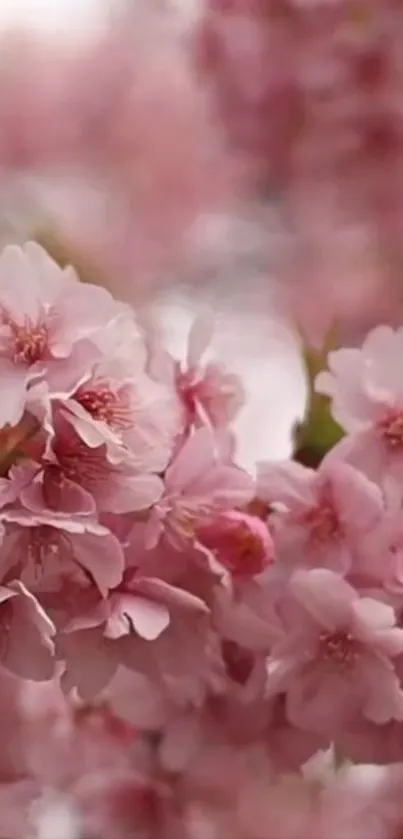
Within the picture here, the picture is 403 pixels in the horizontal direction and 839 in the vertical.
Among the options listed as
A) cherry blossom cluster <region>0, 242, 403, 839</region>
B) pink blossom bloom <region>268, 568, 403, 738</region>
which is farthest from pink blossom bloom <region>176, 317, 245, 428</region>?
pink blossom bloom <region>268, 568, 403, 738</region>

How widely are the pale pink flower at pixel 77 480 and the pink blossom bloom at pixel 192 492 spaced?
0.04 ft

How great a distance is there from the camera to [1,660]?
619 mm

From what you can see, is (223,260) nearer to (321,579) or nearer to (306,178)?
(306,178)

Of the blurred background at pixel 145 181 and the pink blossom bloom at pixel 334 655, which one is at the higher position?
the blurred background at pixel 145 181

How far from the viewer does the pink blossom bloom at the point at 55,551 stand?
1.95ft

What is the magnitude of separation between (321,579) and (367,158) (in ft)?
0.99

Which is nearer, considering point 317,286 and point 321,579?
point 321,579

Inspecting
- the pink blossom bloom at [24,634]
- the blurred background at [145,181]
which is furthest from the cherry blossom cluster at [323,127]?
the pink blossom bloom at [24,634]

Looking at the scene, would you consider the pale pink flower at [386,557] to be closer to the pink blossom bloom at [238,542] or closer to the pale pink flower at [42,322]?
the pink blossom bloom at [238,542]

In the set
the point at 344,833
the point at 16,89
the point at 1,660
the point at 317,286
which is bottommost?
the point at 344,833

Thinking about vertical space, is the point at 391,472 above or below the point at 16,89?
below

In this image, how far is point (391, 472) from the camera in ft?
2.17

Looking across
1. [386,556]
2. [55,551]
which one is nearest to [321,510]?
[386,556]

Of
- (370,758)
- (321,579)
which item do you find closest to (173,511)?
(321,579)
